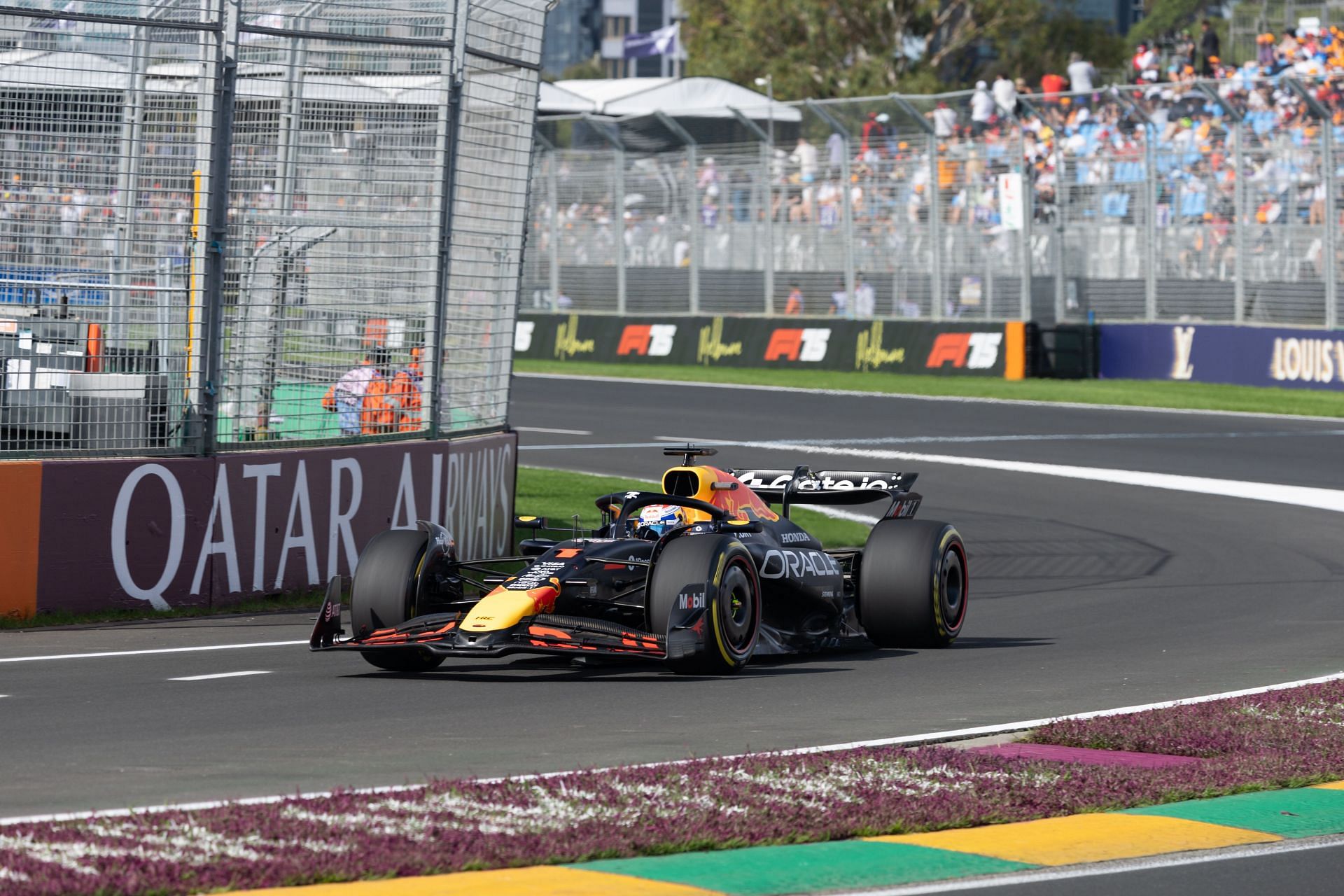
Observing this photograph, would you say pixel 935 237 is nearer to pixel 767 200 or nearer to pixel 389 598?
pixel 767 200

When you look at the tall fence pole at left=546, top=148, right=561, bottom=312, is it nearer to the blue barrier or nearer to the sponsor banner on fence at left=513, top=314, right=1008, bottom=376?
the sponsor banner on fence at left=513, top=314, right=1008, bottom=376

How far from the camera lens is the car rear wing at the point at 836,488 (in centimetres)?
1185

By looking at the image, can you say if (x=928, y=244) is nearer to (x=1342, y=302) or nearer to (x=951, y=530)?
(x=1342, y=302)

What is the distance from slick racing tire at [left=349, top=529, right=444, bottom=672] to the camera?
10273 mm

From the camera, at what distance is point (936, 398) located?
96.0ft

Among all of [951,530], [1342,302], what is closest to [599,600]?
[951,530]

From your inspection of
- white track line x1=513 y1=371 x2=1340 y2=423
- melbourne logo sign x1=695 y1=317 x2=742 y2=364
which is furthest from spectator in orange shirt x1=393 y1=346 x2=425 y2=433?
melbourne logo sign x1=695 y1=317 x2=742 y2=364

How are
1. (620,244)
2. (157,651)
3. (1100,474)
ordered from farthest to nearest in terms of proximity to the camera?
(620,244) → (1100,474) → (157,651)

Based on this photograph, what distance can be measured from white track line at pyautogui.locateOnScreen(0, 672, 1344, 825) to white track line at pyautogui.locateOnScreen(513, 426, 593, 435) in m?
15.4

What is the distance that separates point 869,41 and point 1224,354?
34.7 meters

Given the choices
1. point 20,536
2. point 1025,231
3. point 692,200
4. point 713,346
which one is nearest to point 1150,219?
point 1025,231

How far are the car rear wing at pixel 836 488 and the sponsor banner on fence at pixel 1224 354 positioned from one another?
59.5ft

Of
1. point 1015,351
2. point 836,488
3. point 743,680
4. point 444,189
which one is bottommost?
point 743,680

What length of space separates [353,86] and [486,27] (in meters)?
1.36
